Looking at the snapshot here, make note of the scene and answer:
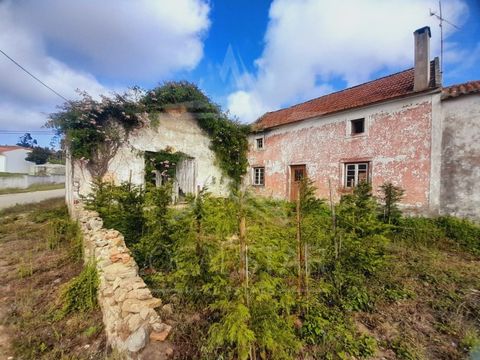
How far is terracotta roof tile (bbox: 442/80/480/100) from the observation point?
20.7ft

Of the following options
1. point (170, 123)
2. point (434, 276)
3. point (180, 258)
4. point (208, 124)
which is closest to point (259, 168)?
point (208, 124)

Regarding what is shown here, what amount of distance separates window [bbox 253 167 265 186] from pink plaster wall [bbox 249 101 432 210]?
3.40 ft

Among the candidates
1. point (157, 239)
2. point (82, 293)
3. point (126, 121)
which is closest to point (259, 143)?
point (126, 121)

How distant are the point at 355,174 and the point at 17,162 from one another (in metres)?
54.5

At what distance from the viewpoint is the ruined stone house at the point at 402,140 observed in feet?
21.3

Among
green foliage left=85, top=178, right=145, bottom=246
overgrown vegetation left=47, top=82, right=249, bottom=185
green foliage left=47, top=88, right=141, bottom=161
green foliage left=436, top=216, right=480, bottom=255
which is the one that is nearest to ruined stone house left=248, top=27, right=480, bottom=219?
green foliage left=436, top=216, right=480, bottom=255

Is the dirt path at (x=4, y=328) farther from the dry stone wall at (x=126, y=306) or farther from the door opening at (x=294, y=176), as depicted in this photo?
the door opening at (x=294, y=176)

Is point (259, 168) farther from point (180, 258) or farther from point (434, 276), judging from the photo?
point (180, 258)

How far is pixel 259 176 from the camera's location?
13055 millimetres

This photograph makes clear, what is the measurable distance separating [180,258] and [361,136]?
8.50 metres

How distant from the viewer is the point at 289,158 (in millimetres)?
11133

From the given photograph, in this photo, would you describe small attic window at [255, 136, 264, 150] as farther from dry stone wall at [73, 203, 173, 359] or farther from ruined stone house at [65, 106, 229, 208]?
dry stone wall at [73, 203, 173, 359]

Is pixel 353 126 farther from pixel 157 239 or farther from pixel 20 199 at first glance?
pixel 20 199

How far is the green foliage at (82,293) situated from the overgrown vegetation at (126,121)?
20.7ft
